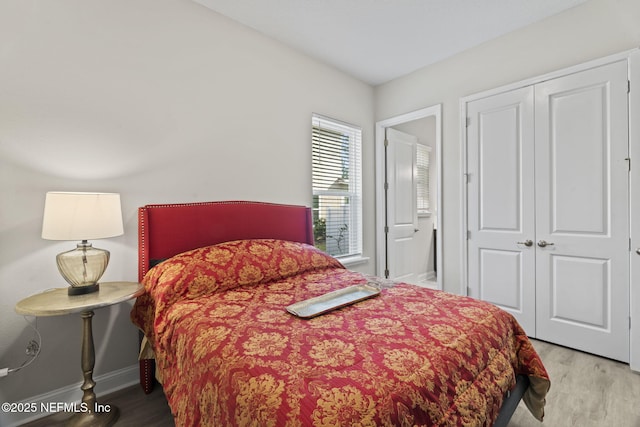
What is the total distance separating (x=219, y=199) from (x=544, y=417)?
266cm

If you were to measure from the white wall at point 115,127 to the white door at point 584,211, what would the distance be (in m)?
2.48

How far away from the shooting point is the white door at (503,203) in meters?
2.68

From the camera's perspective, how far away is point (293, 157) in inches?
121

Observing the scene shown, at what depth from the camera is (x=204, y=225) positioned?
2.29 metres

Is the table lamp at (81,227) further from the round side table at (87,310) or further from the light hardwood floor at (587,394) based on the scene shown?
the light hardwood floor at (587,394)

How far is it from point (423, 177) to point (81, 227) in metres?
4.70

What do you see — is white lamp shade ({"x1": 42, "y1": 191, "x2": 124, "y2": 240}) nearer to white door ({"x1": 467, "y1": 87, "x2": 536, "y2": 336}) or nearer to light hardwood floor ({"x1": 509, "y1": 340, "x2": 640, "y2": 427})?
light hardwood floor ({"x1": 509, "y1": 340, "x2": 640, "y2": 427})

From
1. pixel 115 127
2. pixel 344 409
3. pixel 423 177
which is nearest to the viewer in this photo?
pixel 344 409

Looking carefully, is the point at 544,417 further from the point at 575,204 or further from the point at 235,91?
the point at 235,91

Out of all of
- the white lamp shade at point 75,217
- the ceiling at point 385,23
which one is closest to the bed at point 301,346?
the white lamp shade at point 75,217

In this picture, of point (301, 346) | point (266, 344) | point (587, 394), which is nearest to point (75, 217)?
point (266, 344)

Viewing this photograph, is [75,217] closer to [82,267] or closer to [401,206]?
[82,267]

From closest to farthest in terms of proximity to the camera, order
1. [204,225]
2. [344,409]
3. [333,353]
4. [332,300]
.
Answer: [344,409] → [333,353] → [332,300] → [204,225]

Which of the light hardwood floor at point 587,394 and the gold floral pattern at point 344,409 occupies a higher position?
the gold floral pattern at point 344,409
